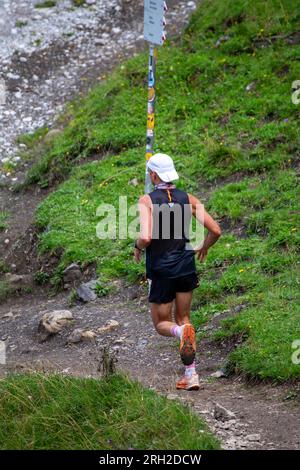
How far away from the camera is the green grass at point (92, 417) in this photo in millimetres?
6000

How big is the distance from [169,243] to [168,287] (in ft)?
1.23

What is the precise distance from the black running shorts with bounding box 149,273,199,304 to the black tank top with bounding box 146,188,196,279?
4 cm

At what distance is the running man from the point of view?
730 centimetres

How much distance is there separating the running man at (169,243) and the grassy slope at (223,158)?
78cm

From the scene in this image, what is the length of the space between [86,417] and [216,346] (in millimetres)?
2367

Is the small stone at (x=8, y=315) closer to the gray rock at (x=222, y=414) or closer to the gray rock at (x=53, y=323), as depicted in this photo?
the gray rock at (x=53, y=323)

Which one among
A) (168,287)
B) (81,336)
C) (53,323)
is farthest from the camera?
(53,323)

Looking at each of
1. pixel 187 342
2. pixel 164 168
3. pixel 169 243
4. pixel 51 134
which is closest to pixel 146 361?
pixel 187 342

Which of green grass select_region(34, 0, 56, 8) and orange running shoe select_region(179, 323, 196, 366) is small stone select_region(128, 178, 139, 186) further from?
green grass select_region(34, 0, 56, 8)

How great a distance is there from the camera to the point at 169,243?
7.39 metres

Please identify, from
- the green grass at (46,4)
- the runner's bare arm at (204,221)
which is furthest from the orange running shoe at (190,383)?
the green grass at (46,4)

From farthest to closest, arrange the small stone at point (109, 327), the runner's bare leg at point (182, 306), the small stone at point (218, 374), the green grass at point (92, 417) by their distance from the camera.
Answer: the small stone at point (109, 327)
the small stone at point (218, 374)
the runner's bare leg at point (182, 306)
the green grass at point (92, 417)

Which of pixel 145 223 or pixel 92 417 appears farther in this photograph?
pixel 145 223

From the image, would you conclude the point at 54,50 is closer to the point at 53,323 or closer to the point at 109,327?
the point at 53,323
